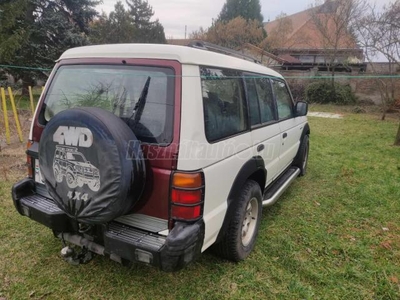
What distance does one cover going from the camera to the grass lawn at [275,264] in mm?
2305

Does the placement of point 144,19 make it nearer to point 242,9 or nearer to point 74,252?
point 242,9

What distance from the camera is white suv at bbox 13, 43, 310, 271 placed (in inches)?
70.7

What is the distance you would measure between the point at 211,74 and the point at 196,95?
0.32 meters

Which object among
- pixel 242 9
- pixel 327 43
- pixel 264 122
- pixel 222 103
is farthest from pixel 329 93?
pixel 242 9

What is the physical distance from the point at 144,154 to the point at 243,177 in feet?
2.93

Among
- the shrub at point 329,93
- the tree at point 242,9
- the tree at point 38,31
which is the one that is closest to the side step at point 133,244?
the tree at point 38,31

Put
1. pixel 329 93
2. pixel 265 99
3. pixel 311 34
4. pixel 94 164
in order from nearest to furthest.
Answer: pixel 94 164 < pixel 265 99 < pixel 329 93 < pixel 311 34

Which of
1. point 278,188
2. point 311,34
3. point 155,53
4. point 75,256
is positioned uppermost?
point 311,34

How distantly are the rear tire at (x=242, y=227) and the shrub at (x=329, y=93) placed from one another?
16.1 metres

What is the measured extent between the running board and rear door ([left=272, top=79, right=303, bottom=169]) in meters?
A: 0.17

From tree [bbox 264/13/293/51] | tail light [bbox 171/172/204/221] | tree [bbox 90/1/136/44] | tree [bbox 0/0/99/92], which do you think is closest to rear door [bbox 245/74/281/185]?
tail light [bbox 171/172/204/221]

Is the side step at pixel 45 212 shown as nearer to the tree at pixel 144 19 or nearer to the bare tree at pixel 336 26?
the bare tree at pixel 336 26

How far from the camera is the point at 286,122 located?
3.74m

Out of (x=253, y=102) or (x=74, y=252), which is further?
(x=253, y=102)
